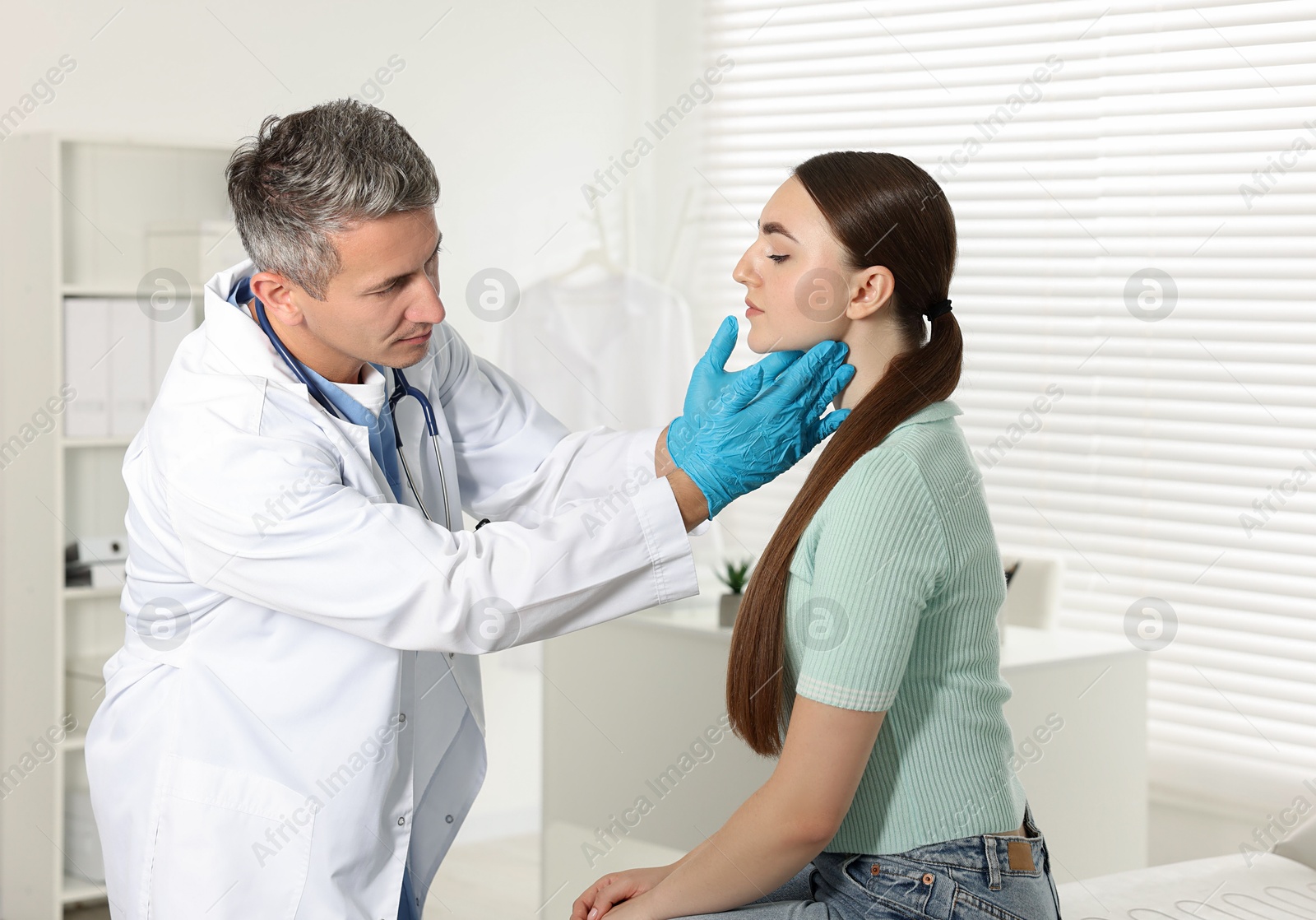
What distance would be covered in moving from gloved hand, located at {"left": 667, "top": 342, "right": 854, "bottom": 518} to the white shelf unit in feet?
5.61

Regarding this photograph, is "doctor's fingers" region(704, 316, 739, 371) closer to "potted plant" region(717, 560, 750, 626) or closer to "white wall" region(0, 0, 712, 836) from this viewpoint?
"potted plant" region(717, 560, 750, 626)

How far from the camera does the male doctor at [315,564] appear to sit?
1.31 m

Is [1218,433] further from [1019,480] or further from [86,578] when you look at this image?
[86,578]

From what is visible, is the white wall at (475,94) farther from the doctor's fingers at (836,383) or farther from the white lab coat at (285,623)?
the doctor's fingers at (836,383)

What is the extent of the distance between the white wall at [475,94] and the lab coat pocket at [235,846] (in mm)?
1810

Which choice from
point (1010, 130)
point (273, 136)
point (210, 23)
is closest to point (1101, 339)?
point (1010, 130)

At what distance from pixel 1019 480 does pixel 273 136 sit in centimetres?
212

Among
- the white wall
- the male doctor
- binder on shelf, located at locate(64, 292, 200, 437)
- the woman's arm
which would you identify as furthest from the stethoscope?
the white wall

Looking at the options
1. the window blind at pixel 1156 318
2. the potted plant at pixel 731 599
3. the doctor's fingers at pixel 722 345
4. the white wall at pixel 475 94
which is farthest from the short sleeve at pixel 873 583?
the white wall at pixel 475 94

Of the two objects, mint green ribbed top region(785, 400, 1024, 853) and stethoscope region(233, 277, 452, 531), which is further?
stethoscope region(233, 277, 452, 531)

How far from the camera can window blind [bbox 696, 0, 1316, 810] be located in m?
2.54

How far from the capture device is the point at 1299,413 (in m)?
2.52

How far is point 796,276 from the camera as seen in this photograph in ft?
4.64

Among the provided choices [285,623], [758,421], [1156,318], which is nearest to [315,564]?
[285,623]
